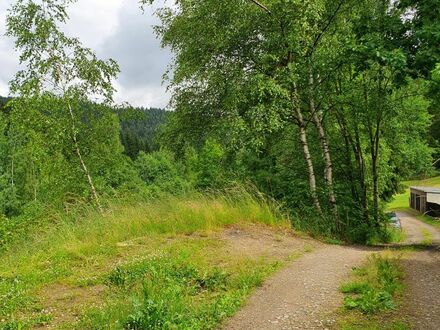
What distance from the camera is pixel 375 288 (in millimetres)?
6410

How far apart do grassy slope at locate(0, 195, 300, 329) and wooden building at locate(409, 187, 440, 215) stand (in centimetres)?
2362

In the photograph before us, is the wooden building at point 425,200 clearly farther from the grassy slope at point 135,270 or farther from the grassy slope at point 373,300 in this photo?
the grassy slope at point 373,300

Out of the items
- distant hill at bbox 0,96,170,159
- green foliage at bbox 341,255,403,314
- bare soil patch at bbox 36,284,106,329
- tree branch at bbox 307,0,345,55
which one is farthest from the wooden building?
bare soil patch at bbox 36,284,106,329

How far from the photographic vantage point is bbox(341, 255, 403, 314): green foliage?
5617 mm

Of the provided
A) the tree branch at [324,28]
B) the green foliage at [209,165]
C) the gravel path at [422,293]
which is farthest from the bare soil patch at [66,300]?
the tree branch at [324,28]

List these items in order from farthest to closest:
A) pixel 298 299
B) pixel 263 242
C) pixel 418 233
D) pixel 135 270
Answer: pixel 418 233 → pixel 263 242 → pixel 135 270 → pixel 298 299

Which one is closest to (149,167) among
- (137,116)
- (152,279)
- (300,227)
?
(137,116)

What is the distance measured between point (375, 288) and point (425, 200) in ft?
134

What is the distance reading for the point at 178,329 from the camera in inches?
192

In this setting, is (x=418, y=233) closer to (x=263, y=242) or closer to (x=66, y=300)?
(x=263, y=242)

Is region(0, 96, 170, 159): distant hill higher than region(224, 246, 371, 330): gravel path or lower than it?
higher

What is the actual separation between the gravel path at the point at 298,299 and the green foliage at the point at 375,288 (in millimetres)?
243

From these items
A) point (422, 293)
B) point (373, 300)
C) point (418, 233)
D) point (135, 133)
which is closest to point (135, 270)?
point (373, 300)

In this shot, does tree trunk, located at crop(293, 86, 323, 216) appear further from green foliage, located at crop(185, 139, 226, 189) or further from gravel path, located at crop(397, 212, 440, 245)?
gravel path, located at crop(397, 212, 440, 245)
